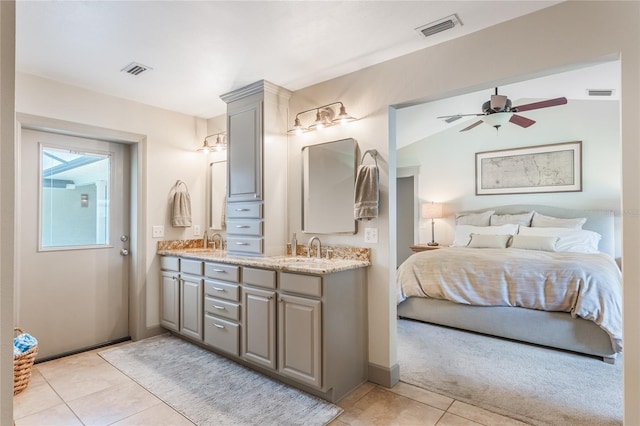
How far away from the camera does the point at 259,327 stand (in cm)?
260

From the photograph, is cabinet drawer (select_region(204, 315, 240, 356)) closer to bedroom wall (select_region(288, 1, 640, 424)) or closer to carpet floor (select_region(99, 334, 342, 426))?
carpet floor (select_region(99, 334, 342, 426))

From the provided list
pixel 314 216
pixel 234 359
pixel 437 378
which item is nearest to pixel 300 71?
pixel 314 216

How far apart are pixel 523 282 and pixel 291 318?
2355mm

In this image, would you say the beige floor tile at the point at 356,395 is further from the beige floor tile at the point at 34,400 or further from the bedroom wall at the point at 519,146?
the bedroom wall at the point at 519,146

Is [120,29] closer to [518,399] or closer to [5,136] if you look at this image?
[5,136]

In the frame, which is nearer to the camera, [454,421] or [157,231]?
[454,421]

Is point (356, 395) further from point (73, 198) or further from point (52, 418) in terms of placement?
point (73, 198)

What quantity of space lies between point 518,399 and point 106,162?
420cm

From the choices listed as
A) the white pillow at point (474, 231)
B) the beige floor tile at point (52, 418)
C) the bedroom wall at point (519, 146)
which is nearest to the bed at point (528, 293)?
the white pillow at point (474, 231)

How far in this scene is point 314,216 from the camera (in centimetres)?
304

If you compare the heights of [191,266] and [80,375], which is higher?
[191,266]

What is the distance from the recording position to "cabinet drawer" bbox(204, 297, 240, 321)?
110 inches

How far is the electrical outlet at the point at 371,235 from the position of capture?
8.66 ft

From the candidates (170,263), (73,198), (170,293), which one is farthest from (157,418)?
(73,198)
